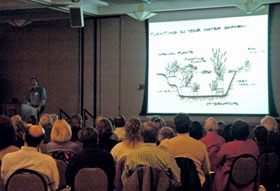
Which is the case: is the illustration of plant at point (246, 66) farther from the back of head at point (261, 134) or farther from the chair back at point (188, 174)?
the chair back at point (188, 174)

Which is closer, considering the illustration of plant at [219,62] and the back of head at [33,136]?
the back of head at [33,136]

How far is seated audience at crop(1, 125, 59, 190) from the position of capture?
3.15 metres

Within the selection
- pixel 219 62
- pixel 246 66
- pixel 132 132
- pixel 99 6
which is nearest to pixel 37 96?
pixel 99 6

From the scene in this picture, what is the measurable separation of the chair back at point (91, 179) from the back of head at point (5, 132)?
0.72 metres

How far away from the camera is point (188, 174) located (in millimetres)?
3385

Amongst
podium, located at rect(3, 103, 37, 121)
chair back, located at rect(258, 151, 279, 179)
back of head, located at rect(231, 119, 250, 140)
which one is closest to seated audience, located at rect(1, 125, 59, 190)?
back of head, located at rect(231, 119, 250, 140)

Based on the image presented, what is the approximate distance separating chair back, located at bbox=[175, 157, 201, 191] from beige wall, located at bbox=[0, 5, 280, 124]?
6.31 metres

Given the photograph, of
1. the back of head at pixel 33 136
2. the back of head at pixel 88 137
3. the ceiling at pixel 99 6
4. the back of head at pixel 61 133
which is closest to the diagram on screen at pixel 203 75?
the ceiling at pixel 99 6

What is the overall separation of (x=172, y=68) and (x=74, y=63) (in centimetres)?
314

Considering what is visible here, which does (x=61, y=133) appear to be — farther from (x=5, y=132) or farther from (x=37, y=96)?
(x=37, y=96)

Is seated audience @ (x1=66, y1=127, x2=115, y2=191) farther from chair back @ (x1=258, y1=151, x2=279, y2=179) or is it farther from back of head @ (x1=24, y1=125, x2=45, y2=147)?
chair back @ (x1=258, y1=151, x2=279, y2=179)

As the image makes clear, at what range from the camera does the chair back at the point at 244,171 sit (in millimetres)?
3615

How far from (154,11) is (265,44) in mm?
2710

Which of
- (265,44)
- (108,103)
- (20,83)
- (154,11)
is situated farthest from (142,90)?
(20,83)
